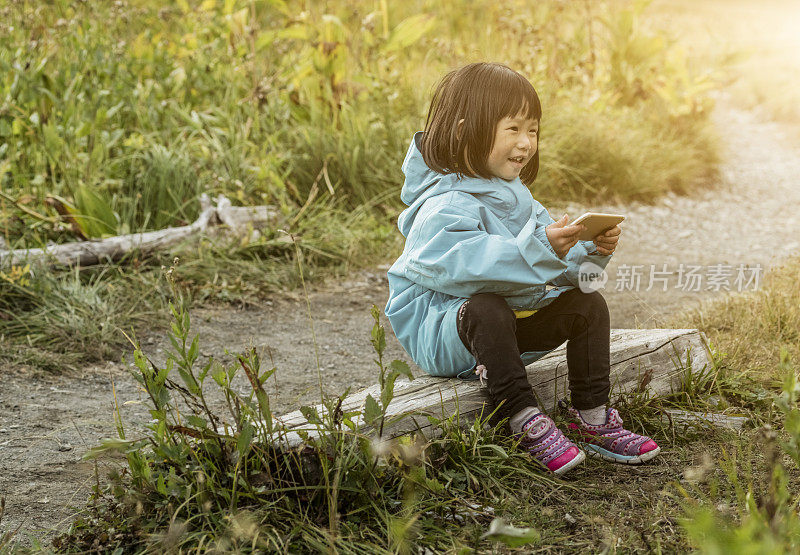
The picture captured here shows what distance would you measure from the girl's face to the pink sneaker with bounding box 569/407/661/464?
780 millimetres

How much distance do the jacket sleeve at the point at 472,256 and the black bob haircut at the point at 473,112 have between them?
15 centimetres

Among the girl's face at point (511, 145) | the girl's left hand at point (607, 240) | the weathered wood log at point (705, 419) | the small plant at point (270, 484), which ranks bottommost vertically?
the weathered wood log at point (705, 419)

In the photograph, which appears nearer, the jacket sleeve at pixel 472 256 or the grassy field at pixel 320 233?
the grassy field at pixel 320 233

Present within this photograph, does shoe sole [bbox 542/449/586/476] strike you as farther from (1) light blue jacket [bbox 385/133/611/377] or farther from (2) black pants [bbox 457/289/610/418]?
(1) light blue jacket [bbox 385/133/611/377]

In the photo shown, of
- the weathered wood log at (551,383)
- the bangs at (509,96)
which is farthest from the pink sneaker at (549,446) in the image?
the bangs at (509,96)

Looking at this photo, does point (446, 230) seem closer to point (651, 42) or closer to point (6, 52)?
point (6, 52)

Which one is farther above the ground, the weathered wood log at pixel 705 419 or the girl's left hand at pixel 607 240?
the girl's left hand at pixel 607 240

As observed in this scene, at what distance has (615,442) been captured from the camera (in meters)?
→ 2.36

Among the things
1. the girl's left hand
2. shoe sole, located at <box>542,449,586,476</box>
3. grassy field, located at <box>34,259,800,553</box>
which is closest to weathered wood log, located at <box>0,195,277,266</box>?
grassy field, located at <box>34,259,800,553</box>

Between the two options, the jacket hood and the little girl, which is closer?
the little girl

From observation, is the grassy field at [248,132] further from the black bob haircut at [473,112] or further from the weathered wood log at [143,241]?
the black bob haircut at [473,112]

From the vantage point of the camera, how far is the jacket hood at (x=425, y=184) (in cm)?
238

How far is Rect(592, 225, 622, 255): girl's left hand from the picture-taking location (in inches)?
93.0

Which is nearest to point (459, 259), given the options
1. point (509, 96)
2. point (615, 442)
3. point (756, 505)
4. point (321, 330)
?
point (509, 96)
